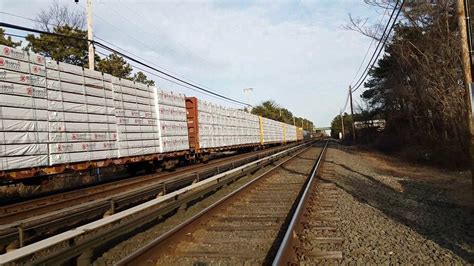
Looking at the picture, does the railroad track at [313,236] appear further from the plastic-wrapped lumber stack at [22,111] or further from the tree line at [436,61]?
the tree line at [436,61]

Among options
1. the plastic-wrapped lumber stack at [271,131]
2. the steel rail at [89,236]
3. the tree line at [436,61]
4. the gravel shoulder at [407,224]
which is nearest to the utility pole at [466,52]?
the gravel shoulder at [407,224]

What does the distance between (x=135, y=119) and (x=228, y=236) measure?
958 cm

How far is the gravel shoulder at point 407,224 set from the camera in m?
5.27

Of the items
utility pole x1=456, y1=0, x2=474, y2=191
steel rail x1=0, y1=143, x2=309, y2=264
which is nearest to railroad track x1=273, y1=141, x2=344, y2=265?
steel rail x1=0, y1=143, x2=309, y2=264

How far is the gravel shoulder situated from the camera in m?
5.27

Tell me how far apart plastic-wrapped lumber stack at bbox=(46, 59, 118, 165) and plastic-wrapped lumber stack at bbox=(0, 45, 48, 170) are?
12.1 inches

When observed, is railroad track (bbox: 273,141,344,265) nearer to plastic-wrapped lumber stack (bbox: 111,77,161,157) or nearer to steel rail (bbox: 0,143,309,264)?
steel rail (bbox: 0,143,309,264)

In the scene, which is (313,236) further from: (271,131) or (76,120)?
(271,131)

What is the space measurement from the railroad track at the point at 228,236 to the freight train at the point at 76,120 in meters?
5.02

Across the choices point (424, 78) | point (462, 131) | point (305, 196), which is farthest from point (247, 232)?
point (424, 78)

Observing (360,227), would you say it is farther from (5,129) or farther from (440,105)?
(440,105)

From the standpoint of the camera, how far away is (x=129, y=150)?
14172 millimetres

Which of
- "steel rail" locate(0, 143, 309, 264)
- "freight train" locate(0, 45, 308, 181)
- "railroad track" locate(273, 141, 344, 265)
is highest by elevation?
"freight train" locate(0, 45, 308, 181)

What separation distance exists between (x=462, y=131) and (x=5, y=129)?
20.5 metres
